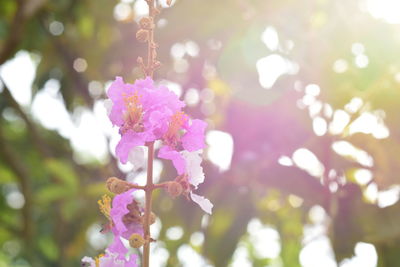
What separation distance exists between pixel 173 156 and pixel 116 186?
84mm

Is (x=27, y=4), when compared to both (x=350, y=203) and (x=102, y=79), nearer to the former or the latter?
(x=102, y=79)

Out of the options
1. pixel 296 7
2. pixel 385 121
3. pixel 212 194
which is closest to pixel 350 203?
pixel 385 121

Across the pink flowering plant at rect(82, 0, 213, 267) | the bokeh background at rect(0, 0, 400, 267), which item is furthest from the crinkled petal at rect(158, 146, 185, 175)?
the bokeh background at rect(0, 0, 400, 267)

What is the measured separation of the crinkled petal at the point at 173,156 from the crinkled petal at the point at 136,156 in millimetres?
25

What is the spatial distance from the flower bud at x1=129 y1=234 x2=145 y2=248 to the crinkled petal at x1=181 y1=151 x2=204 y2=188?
0.12m

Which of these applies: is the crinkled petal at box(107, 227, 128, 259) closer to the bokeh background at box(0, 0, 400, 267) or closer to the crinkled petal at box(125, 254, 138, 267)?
the crinkled petal at box(125, 254, 138, 267)

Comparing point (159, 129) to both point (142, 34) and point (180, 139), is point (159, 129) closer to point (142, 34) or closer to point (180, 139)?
point (180, 139)

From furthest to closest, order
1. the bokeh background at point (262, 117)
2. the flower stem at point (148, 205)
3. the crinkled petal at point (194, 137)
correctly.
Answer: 1. the bokeh background at point (262, 117)
2. the crinkled petal at point (194, 137)
3. the flower stem at point (148, 205)

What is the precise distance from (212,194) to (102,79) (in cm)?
144

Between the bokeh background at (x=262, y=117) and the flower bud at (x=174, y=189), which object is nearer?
the flower bud at (x=174, y=189)

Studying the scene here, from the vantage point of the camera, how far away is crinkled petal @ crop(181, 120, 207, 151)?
881 mm

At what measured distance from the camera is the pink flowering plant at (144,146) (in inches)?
33.2

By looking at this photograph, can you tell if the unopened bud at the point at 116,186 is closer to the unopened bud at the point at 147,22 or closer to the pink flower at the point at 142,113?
the pink flower at the point at 142,113

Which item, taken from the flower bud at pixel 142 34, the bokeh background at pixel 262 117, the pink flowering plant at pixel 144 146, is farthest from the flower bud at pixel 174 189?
the bokeh background at pixel 262 117
